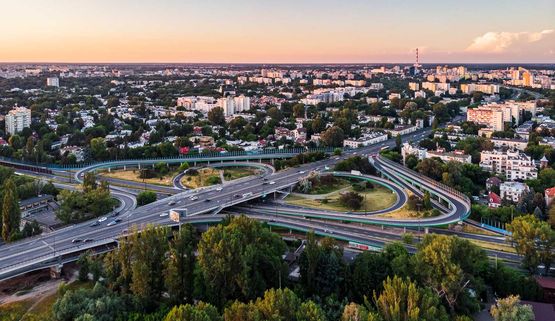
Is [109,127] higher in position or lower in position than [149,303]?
higher

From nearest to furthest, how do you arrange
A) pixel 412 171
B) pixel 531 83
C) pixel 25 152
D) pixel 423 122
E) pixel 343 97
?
pixel 412 171 → pixel 25 152 → pixel 423 122 → pixel 343 97 → pixel 531 83

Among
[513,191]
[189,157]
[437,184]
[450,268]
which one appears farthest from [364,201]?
[189,157]

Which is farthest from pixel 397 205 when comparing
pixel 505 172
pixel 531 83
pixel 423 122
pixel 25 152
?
pixel 531 83

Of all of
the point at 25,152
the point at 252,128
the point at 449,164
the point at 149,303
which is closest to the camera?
the point at 149,303

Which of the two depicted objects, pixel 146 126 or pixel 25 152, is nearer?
pixel 25 152

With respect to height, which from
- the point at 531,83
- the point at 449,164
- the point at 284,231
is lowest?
the point at 284,231

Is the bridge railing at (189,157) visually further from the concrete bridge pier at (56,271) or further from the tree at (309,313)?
the tree at (309,313)

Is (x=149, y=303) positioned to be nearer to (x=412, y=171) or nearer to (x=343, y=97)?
(x=412, y=171)
